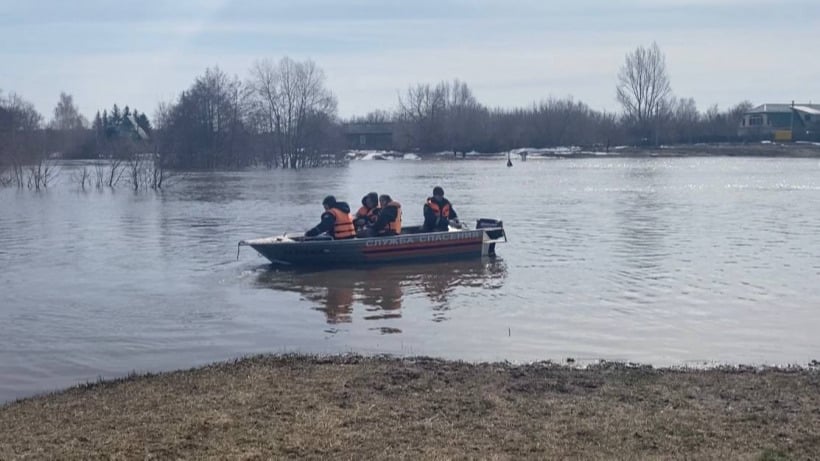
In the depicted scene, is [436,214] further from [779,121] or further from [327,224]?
[779,121]

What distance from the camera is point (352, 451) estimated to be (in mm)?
6180

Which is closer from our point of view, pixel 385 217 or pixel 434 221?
pixel 385 217

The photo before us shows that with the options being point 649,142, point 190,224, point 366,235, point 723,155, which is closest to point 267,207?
point 190,224

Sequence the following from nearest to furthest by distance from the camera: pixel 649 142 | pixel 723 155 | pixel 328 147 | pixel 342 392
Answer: pixel 342 392, pixel 328 147, pixel 723 155, pixel 649 142

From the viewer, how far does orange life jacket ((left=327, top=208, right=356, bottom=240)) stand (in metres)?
19.1

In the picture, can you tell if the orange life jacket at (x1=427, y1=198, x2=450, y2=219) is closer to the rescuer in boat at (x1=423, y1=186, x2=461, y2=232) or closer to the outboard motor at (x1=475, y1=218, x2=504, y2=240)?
the rescuer in boat at (x1=423, y1=186, x2=461, y2=232)

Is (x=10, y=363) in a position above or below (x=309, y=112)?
below

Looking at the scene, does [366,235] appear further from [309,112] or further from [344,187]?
[309,112]

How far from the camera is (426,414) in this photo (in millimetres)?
7215

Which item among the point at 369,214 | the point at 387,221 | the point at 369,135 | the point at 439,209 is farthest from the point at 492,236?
the point at 369,135

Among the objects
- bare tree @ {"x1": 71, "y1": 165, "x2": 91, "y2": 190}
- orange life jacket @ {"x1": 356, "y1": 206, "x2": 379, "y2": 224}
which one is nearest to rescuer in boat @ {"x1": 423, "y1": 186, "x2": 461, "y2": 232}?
→ orange life jacket @ {"x1": 356, "y1": 206, "x2": 379, "y2": 224}

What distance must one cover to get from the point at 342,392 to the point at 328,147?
77.6 meters

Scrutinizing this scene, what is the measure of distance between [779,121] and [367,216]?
102 m

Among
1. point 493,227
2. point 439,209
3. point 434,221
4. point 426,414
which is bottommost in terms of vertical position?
point 426,414
